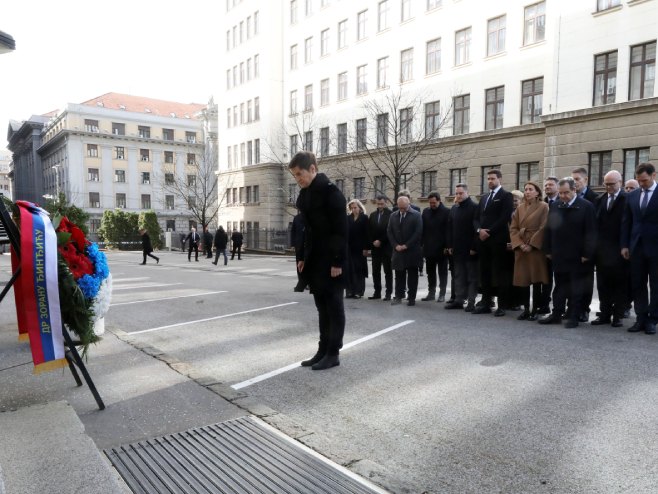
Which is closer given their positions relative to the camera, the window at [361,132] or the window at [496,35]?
the window at [496,35]

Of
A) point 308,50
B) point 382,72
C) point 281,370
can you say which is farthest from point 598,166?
point 308,50

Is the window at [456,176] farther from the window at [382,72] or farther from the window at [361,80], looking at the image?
the window at [361,80]

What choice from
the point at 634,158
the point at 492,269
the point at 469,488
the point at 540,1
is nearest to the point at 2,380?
the point at 469,488

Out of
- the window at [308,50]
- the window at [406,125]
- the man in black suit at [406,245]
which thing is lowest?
the man in black suit at [406,245]

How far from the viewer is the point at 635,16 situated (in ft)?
75.1

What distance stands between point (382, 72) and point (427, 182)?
8707 mm

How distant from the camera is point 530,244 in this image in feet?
25.7

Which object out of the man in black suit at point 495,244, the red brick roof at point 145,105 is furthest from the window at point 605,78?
the red brick roof at point 145,105

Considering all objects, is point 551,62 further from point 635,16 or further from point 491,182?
point 491,182

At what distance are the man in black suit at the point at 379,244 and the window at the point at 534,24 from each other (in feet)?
70.9

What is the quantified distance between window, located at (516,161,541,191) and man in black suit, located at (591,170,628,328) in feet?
68.6

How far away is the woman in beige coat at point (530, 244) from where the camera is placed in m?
7.83

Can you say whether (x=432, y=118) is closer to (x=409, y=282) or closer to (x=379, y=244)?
(x=379, y=244)

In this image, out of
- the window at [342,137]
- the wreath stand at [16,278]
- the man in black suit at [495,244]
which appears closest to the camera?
the wreath stand at [16,278]
